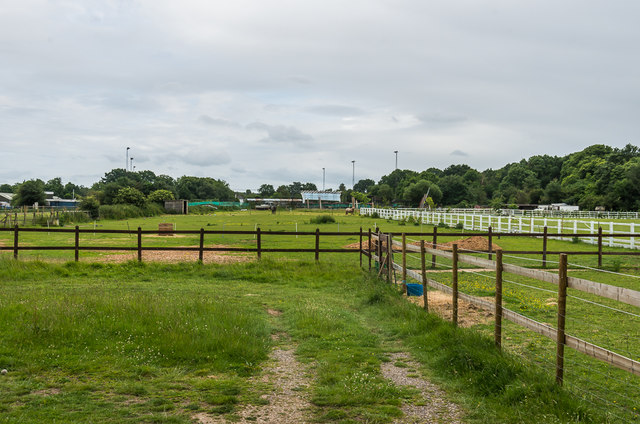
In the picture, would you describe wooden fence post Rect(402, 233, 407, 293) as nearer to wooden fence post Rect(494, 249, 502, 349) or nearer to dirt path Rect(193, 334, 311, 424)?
wooden fence post Rect(494, 249, 502, 349)

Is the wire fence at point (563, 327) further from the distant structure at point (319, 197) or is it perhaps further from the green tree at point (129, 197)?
the distant structure at point (319, 197)

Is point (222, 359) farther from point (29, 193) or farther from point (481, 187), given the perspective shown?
point (481, 187)

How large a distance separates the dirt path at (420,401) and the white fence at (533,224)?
45.5ft

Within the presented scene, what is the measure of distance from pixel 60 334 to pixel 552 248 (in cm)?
2393

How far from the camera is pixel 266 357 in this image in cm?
734

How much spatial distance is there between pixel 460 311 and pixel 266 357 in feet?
16.3

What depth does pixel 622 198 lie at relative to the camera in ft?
278

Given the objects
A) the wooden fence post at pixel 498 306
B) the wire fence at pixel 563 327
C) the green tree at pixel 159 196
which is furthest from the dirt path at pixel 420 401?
the green tree at pixel 159 196

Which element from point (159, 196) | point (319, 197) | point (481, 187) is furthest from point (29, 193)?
point (481, 187)

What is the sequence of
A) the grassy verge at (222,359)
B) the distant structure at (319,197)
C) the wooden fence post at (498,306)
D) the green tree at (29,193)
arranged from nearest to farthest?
1. the grassy verge at (222,359)
2. the wooden fence post at (498,306)
3. the green tree at (29,193)
4. the distant structure at (319,197)

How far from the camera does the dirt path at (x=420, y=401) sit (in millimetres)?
5125

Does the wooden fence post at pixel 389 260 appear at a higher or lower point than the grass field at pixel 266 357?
higher

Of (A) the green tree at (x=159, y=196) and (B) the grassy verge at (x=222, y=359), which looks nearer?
(B) the grassy verge at (x=222, y=359)

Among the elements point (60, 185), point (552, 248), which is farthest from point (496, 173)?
point (552, 248)
